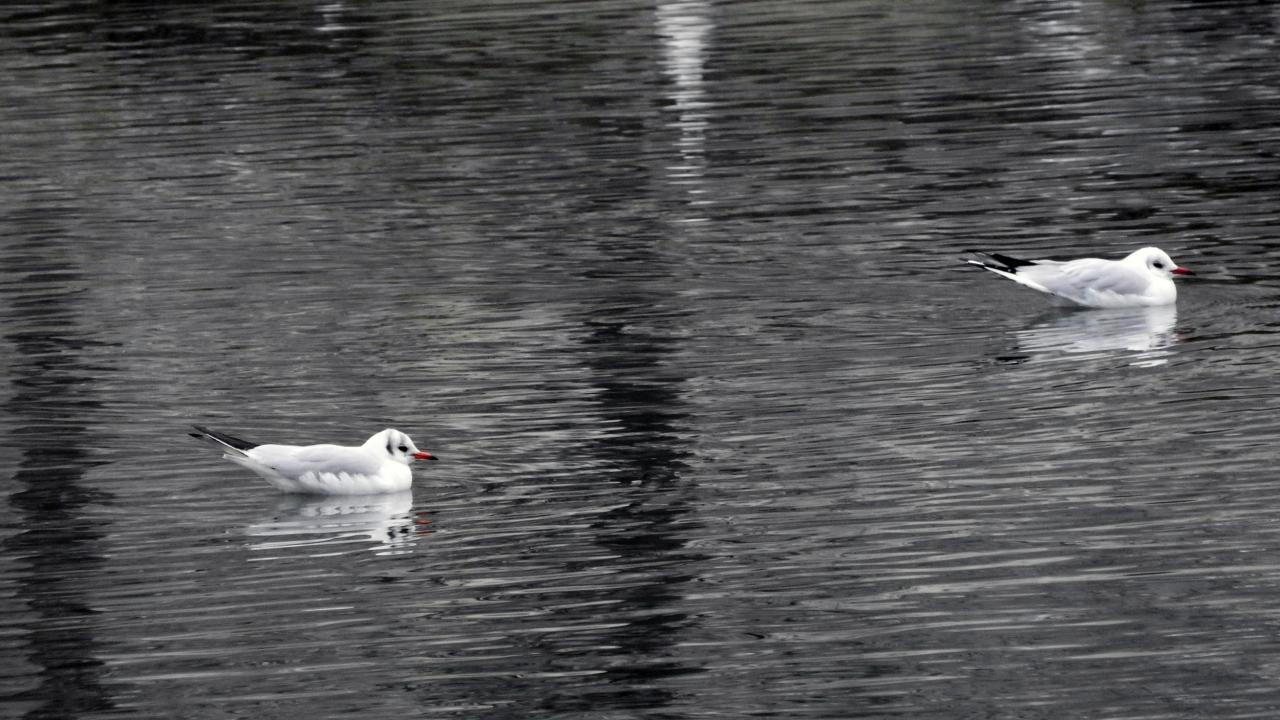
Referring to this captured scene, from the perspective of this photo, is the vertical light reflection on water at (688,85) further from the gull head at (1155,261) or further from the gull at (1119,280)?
the gull head at (1155,261)

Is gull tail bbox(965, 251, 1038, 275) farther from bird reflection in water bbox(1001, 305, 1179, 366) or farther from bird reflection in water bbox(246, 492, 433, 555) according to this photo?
bird reflection in water bbox(246, 492, 433, 555)

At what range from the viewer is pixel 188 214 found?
2511 centimetres

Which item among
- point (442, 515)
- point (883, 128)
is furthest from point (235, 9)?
point (442, 515)

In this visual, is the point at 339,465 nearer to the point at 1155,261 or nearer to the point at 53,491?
the point at 53,491

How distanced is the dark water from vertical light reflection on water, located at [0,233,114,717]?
4 centimetres

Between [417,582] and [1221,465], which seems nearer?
[417,582]

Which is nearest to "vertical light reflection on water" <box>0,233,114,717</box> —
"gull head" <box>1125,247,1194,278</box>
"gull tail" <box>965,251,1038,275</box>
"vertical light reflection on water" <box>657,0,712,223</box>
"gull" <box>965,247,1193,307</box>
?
"vertical light reflection on water" <box>657,0,712,223</box>

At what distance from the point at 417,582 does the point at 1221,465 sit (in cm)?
469

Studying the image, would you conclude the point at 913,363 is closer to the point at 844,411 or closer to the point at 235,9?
the point at 844,411

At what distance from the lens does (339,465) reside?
13766 mm

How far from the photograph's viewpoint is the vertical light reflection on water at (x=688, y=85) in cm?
2583

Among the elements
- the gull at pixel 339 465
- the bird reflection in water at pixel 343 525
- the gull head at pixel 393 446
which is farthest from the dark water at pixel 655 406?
the gull head at pixel 393 446

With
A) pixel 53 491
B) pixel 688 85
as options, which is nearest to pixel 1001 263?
pixel 53 491

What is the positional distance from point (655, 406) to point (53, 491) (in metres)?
3.95
